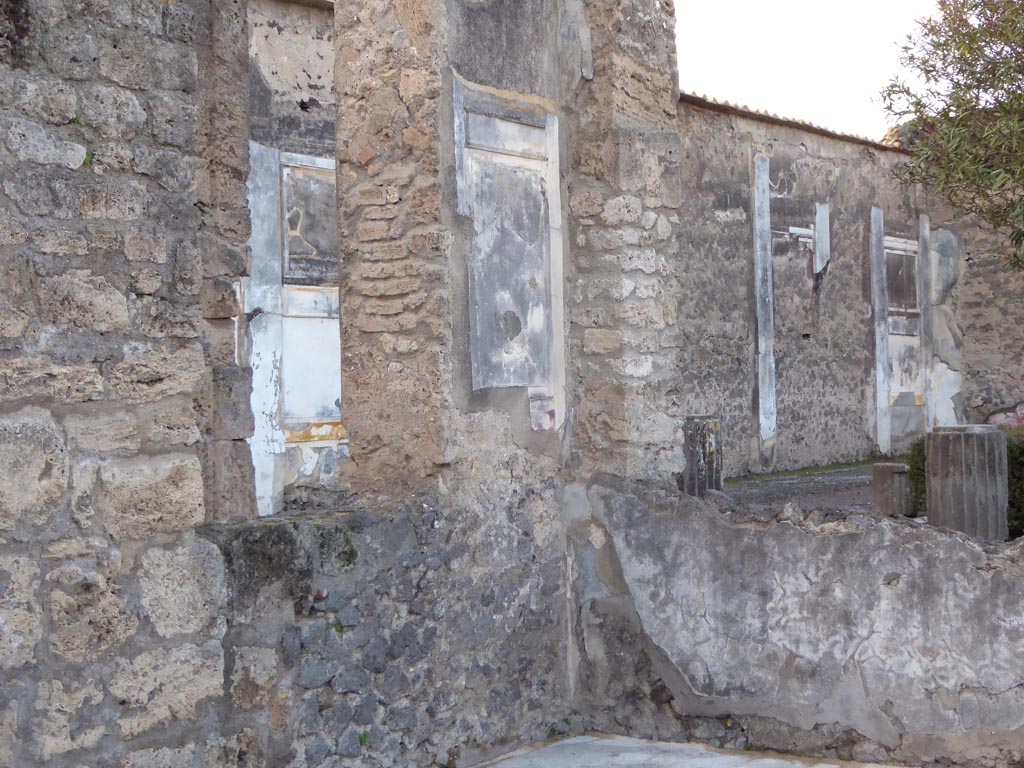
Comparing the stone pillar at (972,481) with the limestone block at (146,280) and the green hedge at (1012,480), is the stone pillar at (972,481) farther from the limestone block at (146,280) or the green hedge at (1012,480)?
the limestone block at (146,280)

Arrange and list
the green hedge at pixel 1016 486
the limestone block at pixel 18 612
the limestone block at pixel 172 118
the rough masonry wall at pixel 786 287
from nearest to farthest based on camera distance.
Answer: the limestone block at pixel 18 612 → the limestone block at pixel 172 118 → the green hedge at pixel 1016 486 → the rough masonry wall at pixel 786 287

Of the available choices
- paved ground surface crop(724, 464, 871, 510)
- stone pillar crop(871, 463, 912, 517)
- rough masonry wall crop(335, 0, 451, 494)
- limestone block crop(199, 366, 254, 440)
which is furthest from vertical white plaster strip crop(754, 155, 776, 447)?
limestone block crop(199, 366, 254, 440)

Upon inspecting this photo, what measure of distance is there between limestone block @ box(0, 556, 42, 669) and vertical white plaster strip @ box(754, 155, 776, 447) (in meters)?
12.0

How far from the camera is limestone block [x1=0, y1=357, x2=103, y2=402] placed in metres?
3.02

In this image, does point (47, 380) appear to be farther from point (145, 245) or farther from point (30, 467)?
point (145, 245)

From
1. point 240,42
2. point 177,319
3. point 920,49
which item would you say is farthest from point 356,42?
point 920,49

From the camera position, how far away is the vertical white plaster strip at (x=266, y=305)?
11.1 metres

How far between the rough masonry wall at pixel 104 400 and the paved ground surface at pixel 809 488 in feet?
24.6

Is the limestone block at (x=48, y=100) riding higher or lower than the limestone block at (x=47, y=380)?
higher

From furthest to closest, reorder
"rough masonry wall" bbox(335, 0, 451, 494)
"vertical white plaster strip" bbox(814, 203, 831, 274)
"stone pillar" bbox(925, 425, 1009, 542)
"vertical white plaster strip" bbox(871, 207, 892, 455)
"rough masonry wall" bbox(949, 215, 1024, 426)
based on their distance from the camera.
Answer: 1. "rough masonry wall" bbox(949, 215, 1024, 426)
2. "vertical white plaster strip" bbox(871, 207, 892, 455)
3. "vertical white plaster strip" bbox(814, 203, 831, 274)
4. "stone pillar" bbox(925, 425, 1009, 542)
5. "rough masonry wall" bbox(335, 0, 451, 494)

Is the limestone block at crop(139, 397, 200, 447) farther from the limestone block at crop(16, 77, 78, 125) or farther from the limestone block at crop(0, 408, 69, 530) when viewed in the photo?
the limestone block at crop(16, 77, 78, 125)

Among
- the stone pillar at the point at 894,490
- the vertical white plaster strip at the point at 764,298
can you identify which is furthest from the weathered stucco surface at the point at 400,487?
the vertical white plaster strip at the point at 764,298

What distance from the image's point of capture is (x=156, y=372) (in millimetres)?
3291

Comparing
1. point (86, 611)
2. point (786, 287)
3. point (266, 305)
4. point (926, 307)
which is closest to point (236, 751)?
point (86, 611)
